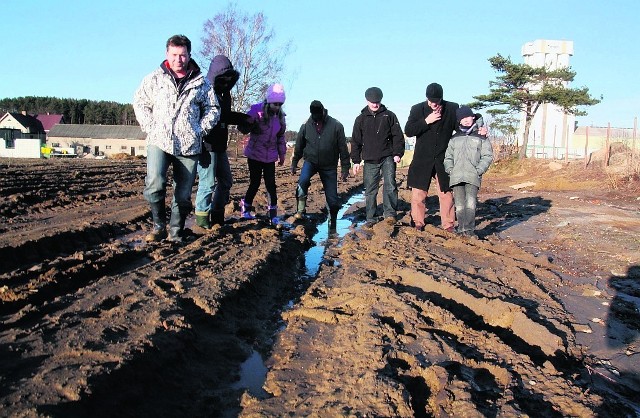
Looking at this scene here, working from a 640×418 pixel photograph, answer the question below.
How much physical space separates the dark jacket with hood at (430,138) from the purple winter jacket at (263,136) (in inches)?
68.5

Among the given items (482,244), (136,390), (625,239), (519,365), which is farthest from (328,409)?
(625,239)

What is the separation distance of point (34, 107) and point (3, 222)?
116725mm

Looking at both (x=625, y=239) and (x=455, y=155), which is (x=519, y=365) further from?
(x=625, y=239)

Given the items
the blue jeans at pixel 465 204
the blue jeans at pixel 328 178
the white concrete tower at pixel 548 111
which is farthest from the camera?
the white concrete tower at pixel 548 111

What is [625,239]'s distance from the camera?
788 centimetres

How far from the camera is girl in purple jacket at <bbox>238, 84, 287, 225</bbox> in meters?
7.04

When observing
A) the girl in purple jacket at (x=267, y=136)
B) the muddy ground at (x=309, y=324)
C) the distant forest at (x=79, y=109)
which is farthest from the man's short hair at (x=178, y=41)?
the distant forest at (x=79, y=109)

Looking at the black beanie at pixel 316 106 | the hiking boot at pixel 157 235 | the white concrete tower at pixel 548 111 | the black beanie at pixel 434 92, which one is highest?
the white concrete tower at pixel 548 111

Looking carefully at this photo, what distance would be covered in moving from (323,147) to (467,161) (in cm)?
206

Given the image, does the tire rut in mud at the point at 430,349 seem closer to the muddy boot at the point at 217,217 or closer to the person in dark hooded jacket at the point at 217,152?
the person in dark hooded jacket at the point at 217,152

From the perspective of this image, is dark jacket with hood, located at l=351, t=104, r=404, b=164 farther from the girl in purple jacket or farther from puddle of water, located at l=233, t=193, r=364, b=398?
puddle of water, located at l=233, t=193, r=364, b=398

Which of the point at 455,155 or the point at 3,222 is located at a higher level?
the point at 455,155

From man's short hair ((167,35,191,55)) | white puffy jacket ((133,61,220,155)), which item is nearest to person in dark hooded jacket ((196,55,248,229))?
white puffy jacket ((133,61,220,155))

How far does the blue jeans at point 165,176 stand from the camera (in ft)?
17.7
